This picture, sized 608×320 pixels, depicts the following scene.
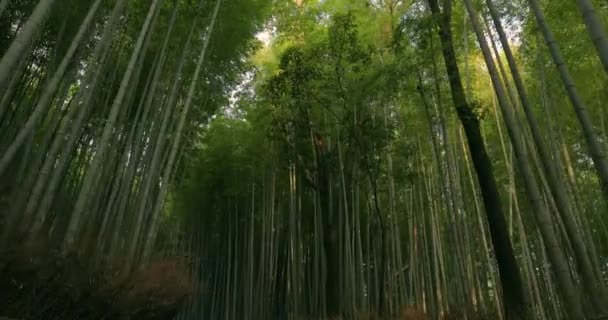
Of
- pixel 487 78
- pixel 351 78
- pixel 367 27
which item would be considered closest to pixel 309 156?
pixel 351 78

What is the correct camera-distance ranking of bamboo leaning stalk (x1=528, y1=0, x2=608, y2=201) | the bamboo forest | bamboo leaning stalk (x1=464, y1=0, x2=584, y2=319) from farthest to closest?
the bamboo forest → bamboo leaning stalk (x1=464, y1=0, x2=584, y2=319) → bamboo leaning stalk (x1=528, y1=0, x2=608, y2=201)

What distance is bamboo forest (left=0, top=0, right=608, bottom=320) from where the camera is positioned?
3.06m

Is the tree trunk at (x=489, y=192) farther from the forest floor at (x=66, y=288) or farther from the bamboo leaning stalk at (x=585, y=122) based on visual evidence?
the forest floor at (x=66, y=288)

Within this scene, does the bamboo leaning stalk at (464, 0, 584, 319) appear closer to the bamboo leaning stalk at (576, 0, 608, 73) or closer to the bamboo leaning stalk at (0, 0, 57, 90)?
the bamboo leaning stalk at (576, 0, 608, 73)

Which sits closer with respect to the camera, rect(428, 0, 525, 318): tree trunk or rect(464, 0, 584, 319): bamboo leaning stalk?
rect(464, 0, 584, 319): bamboo leaning stalk

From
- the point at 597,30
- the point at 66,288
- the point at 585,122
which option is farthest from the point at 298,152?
the point at 597,30

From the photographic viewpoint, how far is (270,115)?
24.0 feet

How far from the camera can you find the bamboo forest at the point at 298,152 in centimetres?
306

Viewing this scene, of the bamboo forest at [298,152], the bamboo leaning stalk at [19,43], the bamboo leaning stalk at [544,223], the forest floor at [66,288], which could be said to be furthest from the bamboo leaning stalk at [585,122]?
the forest floor at [66,288]

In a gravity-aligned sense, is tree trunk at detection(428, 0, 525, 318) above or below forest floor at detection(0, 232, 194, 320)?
above

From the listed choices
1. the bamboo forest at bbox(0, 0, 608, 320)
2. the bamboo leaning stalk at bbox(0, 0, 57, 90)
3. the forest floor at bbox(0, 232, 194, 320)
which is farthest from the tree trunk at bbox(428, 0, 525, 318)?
the bamboo leaning stalk at bbox(0, 0, 57, 90)

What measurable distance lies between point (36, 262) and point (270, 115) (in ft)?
16.4

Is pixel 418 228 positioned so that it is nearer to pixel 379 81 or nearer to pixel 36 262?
pixel 379 81

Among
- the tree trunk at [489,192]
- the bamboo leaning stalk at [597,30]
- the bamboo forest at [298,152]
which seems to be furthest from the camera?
the tree trunk at [489,192]
